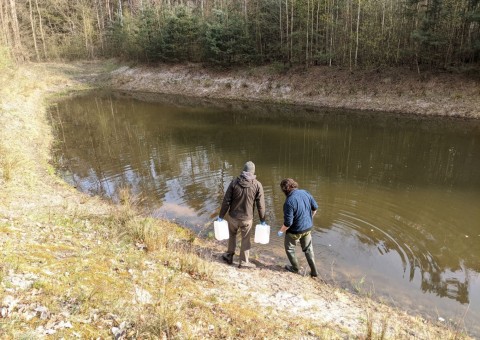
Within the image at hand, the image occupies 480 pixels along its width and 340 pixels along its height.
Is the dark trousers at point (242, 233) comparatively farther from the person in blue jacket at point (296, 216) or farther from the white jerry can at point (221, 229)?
the person in blue jacket at point (296, 216)

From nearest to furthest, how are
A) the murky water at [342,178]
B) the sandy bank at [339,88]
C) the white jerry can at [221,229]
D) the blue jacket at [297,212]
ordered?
the blue jacket at [297,212] → the white jerry can at [221,229] → the murky water at [342,178] → the sandy bank at [339,88]

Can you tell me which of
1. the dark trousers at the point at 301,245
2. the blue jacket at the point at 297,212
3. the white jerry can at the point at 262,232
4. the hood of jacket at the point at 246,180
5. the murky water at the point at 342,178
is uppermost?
the hood of jacket at the point at 246,180

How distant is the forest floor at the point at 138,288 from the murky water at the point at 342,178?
1096 mm

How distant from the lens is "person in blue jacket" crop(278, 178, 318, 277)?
6.39m

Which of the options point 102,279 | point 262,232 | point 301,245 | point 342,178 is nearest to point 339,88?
point 342,178

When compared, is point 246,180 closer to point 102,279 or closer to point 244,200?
point 244,200

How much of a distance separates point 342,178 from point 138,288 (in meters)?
9.09

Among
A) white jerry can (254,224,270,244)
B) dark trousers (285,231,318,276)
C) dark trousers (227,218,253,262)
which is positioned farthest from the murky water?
white jerry can (254,224,270,244)

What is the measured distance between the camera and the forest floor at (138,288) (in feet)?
13.6

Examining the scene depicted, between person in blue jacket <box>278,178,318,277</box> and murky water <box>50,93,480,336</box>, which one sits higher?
person in blue jacket <box>278,178,318,277</box>

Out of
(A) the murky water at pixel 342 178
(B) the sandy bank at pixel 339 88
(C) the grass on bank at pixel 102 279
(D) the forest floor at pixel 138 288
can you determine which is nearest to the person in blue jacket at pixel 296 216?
(D) the forest floor at pixel 138 288

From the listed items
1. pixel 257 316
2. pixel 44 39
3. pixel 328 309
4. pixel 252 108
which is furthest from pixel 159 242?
pixel 44 39

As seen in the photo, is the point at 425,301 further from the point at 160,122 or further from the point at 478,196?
the point at 160,122

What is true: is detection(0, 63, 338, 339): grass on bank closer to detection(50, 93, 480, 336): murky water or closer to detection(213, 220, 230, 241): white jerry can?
detection(213, 220, 230, 241): white jerry can
